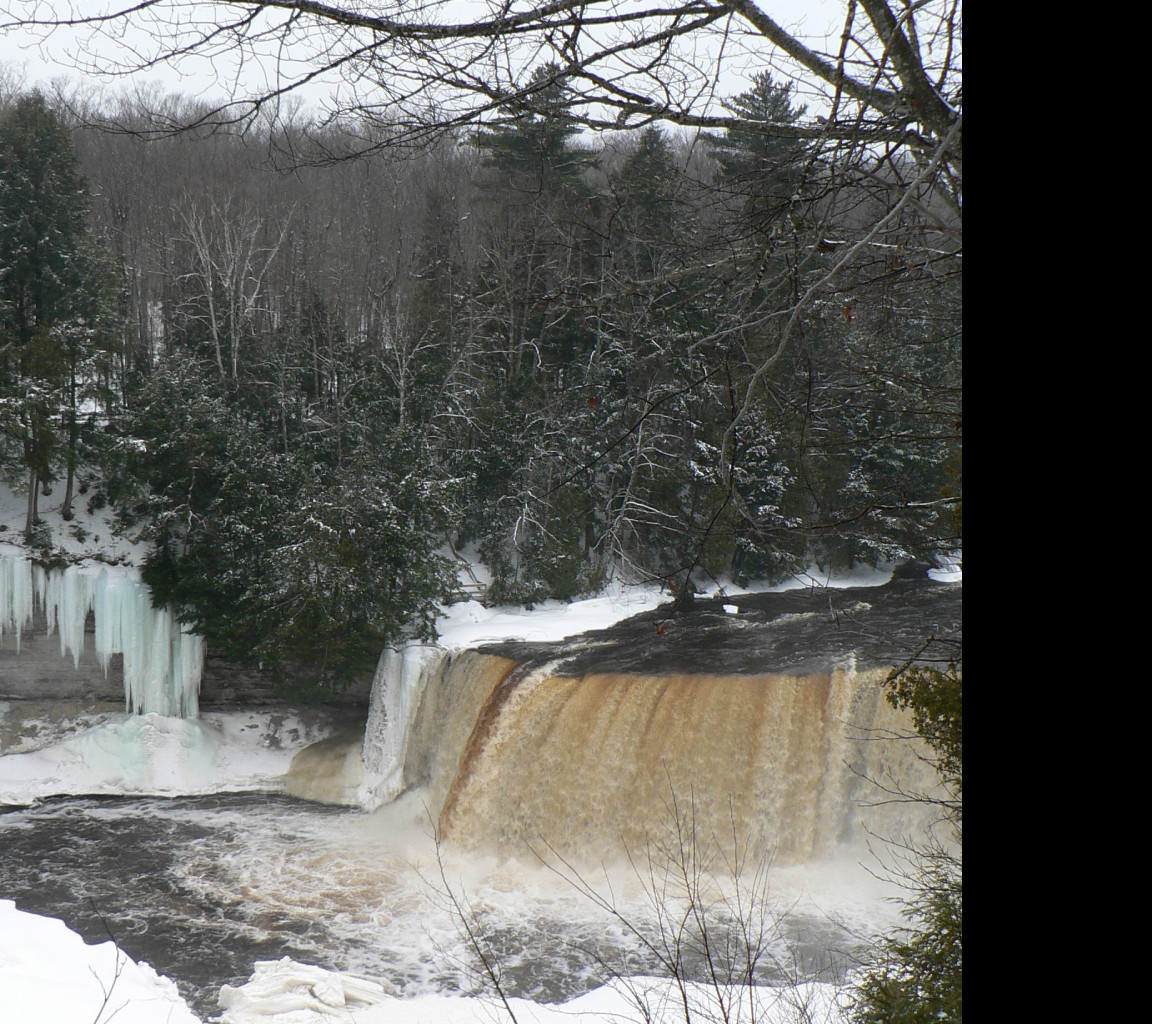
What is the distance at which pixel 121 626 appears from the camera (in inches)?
556

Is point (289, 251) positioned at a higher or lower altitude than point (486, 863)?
higher

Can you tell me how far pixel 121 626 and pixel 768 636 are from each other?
988 cm

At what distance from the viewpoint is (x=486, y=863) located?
33.9 feet

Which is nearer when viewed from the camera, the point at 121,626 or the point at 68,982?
the point at 68,982

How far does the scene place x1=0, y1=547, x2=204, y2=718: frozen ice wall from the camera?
14.0 metres

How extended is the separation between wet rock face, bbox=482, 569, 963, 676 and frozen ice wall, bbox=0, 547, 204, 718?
5143 millimetres

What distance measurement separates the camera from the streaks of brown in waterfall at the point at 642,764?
31.8ft

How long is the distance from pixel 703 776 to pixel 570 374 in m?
9.53

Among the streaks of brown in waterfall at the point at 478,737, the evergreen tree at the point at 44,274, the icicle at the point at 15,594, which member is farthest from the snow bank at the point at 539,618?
the evergreen tree at the point at 44,274

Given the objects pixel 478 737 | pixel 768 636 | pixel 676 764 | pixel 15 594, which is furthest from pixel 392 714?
pixel 15 594

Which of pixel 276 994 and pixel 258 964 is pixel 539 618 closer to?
pixel 258 964

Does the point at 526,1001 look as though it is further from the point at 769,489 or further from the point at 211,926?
the point at 769,489

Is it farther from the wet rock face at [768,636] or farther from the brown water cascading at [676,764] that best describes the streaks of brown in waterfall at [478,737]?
the wet rock face at [768,636]
